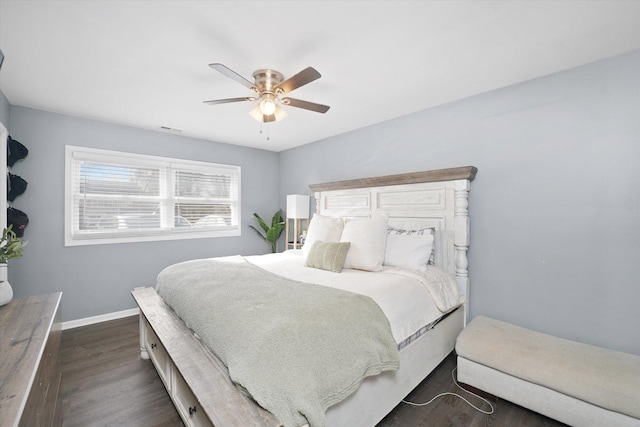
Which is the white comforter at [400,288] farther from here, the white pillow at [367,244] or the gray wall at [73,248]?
the gray wall at [73,248]

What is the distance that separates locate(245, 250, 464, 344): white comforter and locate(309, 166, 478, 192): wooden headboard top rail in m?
0.90

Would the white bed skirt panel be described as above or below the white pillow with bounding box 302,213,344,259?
below

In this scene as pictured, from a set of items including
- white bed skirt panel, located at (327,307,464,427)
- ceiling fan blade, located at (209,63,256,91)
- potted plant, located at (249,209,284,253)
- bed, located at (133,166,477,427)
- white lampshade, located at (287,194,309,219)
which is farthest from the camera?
potted plant, located at (249,209,284,253)

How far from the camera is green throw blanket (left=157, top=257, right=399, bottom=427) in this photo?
1083mm

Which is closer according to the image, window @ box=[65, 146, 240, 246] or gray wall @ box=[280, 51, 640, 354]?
gray wall @ box=[280, 51, 640, 354]

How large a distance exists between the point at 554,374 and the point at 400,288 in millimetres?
1001

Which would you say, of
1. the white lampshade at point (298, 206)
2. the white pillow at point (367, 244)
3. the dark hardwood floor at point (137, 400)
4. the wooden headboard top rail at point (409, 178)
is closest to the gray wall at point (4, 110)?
the dark hardwood floor at point (137, 400)

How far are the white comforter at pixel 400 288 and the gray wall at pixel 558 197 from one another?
1.69ft

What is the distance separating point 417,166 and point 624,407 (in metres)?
2.31

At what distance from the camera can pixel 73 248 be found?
3.15 metres

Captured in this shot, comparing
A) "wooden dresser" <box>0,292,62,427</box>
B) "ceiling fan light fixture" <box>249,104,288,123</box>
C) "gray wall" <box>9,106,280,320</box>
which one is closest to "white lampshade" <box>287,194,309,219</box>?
"gray wall" <box>9,106,280,320</box>

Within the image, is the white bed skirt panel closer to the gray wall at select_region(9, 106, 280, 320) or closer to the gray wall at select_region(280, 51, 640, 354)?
the gray wall at select_region(280, 51, 640, 354)

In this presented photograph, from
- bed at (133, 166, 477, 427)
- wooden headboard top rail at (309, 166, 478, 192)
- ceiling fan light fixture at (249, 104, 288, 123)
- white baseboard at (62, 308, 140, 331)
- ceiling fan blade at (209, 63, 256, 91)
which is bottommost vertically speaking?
white baseboard at (62, 308, 140, 331)

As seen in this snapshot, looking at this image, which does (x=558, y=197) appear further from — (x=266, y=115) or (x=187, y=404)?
(x=187, y=404)
